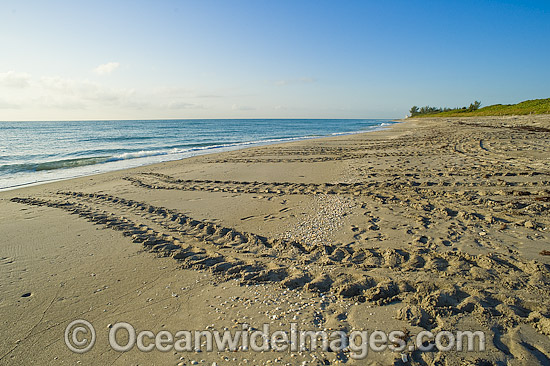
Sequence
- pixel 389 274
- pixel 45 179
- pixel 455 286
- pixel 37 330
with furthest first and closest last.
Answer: pixel 45 179 → pixel 389 274 → pixel 455 286 → pixel 37 330

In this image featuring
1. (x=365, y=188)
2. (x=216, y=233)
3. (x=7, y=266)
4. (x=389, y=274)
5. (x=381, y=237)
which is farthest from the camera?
(x=365, y=188)

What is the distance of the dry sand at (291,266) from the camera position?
2.52 meters

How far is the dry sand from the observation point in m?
2.52

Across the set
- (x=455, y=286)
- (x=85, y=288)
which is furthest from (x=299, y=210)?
(x=85, y=288)

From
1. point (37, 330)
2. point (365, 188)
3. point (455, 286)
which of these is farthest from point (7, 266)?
point (365, 188)

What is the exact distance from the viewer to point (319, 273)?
11.5 feet

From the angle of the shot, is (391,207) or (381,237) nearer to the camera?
(381,237)

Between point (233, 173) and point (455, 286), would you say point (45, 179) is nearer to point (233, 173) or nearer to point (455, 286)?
point (233, 173)

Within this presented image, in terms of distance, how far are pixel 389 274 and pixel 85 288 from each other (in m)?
3.89

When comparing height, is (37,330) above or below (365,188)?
below

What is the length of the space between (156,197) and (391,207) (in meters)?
6.22

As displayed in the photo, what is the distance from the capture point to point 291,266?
3.71 meters

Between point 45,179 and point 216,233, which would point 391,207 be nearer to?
point 216,233

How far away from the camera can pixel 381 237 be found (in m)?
4.40
